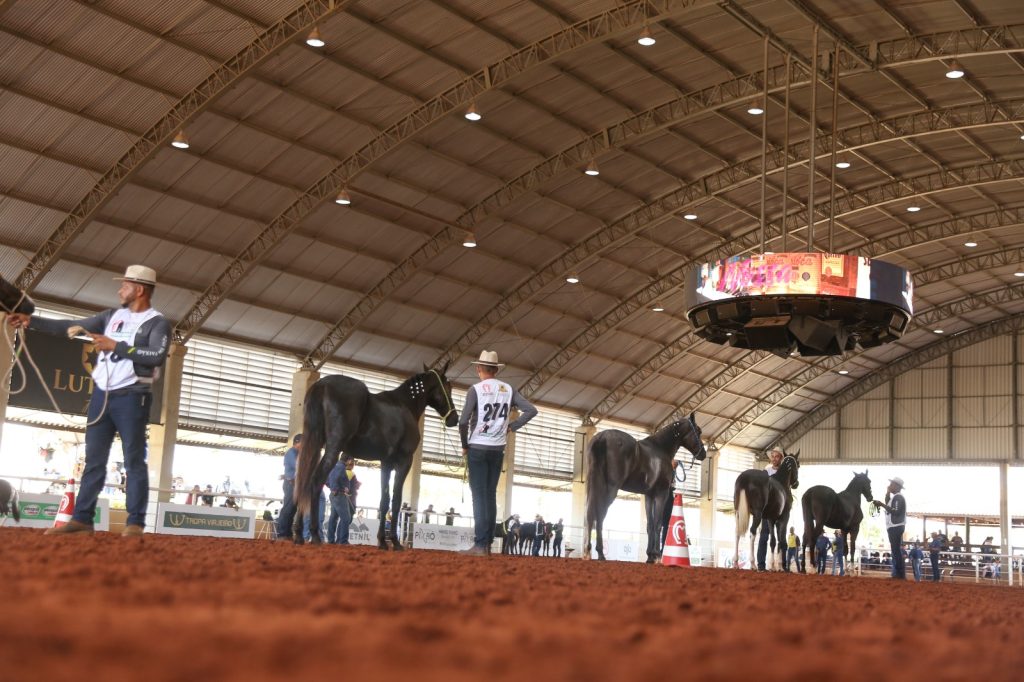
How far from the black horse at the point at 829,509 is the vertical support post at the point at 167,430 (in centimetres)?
1812

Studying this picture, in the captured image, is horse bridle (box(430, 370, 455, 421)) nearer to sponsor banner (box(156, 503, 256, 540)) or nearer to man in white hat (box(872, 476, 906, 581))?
man in white hat (box(872, 476, 906, 581))

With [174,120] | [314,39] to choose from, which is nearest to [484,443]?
[314,39]

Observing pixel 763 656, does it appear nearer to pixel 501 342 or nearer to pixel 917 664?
pixel 917 664

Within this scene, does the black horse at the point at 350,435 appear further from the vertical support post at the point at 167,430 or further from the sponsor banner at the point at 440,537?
the vertical support post at the point at 167,430

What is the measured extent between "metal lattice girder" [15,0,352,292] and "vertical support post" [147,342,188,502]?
4607 mm

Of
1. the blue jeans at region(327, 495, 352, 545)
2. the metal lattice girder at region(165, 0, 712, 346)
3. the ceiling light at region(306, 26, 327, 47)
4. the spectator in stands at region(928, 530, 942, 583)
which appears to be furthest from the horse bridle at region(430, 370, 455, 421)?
the spectator in stands at region(928, 530, 942, 583)

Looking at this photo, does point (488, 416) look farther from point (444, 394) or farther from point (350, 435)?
point (350, 435)

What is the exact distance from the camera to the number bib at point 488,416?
11.6 metres

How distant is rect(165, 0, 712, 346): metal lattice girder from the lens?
23234mm

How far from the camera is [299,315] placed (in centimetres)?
3453

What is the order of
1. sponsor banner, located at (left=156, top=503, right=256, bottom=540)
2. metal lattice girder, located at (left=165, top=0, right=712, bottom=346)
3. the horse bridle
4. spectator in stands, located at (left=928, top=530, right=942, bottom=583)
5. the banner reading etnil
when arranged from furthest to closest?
spectator in stands, located at (left=928, top=530, right=942, bottom=583)
the banner reading etnil
metal lattice girder, located at (left=165, top=0, right=712, bottom=346)
sponsor banner, located at (left=156, top=503, right=256, bottom=540)
the horse bridle

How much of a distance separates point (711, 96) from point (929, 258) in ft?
60.8

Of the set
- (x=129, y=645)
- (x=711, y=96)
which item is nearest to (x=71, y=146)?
(x=711, y=96)

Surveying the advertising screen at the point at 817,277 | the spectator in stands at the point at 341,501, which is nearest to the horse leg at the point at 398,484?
the advertising screen at the point at 817,277
